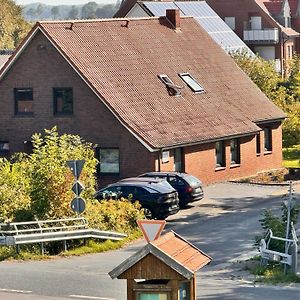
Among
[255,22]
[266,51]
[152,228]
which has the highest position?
[255,22]

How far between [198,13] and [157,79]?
90.5ft

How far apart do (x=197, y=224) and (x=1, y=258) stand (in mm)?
8277

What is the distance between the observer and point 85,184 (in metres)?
35.3

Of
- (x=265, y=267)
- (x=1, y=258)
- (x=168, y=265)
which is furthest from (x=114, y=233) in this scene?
(x=168, y=265)

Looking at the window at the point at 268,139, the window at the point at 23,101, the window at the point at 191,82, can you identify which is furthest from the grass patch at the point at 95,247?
the window at the point at 268,139

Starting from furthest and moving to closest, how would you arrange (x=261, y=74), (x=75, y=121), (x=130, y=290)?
1. (x=261, y=74)
2. (x=75, y=121)
3. (x=130, y=290)

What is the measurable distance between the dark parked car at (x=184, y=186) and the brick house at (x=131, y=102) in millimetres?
2867

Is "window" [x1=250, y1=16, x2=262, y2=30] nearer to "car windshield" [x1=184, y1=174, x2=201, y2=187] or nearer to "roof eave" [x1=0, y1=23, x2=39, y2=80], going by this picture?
"roof eave" [x1=0, y1=23, x2=39, y2=80]

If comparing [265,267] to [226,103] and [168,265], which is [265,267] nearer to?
[168,265]

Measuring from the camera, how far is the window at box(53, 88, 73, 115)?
46719 mm

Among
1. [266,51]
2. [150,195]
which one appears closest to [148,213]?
[150,195]

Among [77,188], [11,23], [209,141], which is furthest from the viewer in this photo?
[11,23]

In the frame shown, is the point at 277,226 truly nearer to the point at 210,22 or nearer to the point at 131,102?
the point at 131,102

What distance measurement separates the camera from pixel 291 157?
60.9 meters
